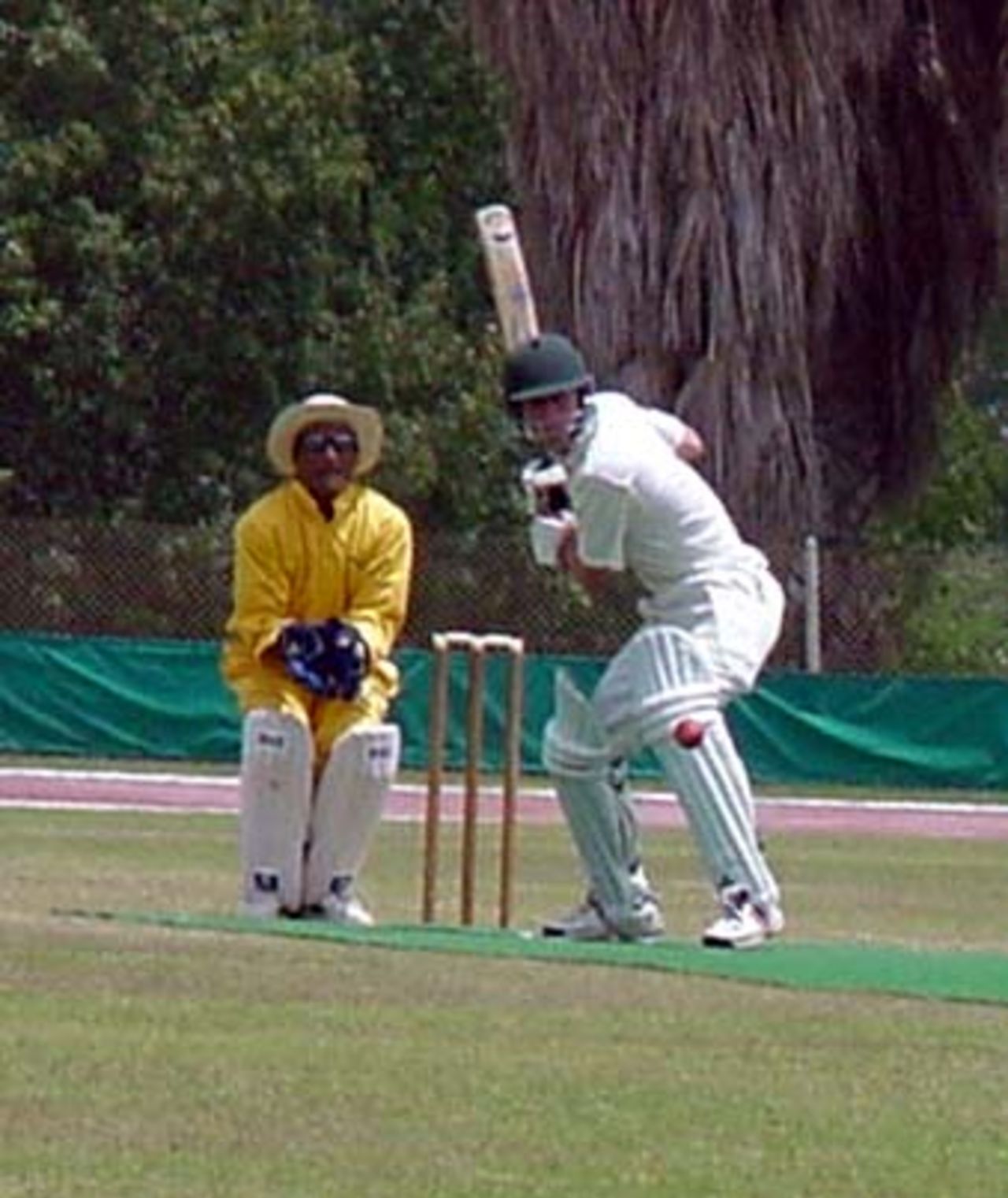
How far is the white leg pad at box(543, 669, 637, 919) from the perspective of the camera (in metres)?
14.7

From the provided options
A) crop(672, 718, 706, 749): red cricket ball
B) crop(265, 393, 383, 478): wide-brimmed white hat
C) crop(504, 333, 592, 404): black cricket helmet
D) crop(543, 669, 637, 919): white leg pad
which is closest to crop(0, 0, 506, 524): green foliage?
crop(265, 393, 383, 478): wide-brimmed white hat

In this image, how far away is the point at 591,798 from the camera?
1481cm

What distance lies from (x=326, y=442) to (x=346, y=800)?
1.27 metres

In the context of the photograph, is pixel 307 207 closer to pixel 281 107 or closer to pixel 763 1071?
pixel 281 107

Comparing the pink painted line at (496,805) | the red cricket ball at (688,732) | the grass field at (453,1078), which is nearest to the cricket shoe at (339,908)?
the grass field at (453,1078)

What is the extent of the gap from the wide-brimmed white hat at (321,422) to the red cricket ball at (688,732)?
2237 mm

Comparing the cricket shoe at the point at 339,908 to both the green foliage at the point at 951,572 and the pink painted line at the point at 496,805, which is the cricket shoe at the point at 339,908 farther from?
the green foliage at the point at 951,572

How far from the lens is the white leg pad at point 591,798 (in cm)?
1470

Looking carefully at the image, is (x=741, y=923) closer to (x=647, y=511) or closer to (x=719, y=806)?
(x=719, y=806)

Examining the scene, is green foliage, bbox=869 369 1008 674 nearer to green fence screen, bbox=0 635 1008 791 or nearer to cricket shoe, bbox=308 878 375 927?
green fence screen, bbox=0 635 1008 791

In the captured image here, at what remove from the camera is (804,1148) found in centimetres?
988

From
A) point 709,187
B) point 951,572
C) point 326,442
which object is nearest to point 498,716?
point 709,187

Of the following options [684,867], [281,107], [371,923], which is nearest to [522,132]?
[281,107]

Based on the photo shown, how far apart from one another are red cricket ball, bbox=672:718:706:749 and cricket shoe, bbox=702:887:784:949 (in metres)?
0.50
